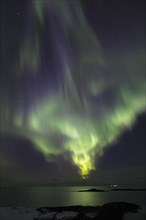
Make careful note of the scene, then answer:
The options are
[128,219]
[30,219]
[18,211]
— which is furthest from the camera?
[128,219]

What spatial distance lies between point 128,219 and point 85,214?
8.84 meters

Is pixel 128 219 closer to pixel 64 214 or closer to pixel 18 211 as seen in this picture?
pixel 64 214

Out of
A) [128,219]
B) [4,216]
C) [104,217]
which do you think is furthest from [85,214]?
[4,216]

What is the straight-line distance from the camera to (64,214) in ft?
159

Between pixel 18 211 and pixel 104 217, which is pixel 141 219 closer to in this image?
pixel 104 217

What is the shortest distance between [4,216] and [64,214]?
32.4ft

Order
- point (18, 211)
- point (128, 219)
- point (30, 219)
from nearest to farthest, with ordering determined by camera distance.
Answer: point (30, 219) → point (18, 211) → point (128, 219)

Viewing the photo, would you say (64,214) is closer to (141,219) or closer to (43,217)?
(43,217)

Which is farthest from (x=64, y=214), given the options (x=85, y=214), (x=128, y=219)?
(x=128, y=219)

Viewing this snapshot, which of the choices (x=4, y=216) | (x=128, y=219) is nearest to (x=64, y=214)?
(x=4, y=216)

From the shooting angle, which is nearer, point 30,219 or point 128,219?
point 30,219

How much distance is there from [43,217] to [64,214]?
4.67m

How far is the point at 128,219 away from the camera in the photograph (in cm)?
5459

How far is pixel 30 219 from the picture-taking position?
1694 inches
